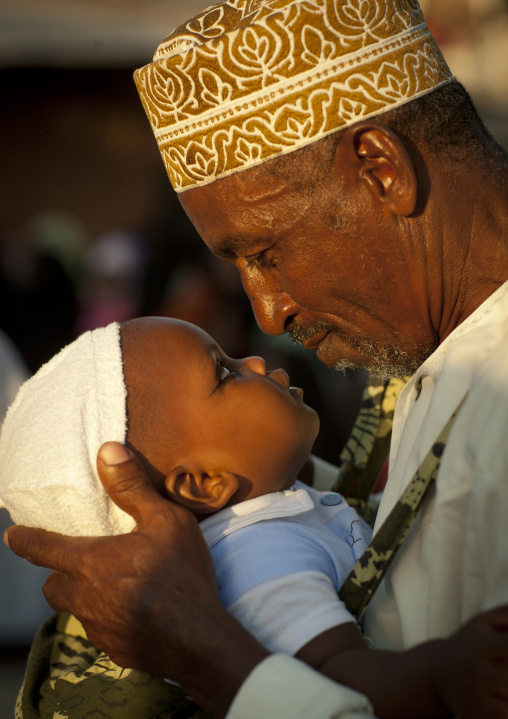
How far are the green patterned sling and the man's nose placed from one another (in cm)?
81

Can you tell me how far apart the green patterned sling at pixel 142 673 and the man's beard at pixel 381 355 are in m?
0.53

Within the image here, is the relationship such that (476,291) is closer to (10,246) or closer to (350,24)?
(350,24)

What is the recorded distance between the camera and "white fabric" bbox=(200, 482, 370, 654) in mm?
1851

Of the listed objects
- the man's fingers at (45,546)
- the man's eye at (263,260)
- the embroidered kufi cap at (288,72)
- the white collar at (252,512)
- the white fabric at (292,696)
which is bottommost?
the white fabric at (292,696)

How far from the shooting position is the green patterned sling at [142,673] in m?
1.90

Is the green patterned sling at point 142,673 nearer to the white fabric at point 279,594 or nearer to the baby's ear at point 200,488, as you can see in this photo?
the white fabric at point 279,594

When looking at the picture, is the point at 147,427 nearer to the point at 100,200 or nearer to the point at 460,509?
the point at 460,509

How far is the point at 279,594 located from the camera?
1968 millimetres

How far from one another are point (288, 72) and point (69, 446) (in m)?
1.44

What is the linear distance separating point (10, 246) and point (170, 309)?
2396mm

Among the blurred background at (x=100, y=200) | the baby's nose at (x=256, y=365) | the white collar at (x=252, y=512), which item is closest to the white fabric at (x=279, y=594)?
the white collar at (x=252, y=512)

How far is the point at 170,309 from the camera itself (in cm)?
865

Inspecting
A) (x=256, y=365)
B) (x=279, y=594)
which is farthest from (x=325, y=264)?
(x=279, y=594)

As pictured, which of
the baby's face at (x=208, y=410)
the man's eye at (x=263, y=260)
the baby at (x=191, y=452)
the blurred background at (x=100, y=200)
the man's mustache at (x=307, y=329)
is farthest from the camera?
the blurred background at (x=100, y=200)
